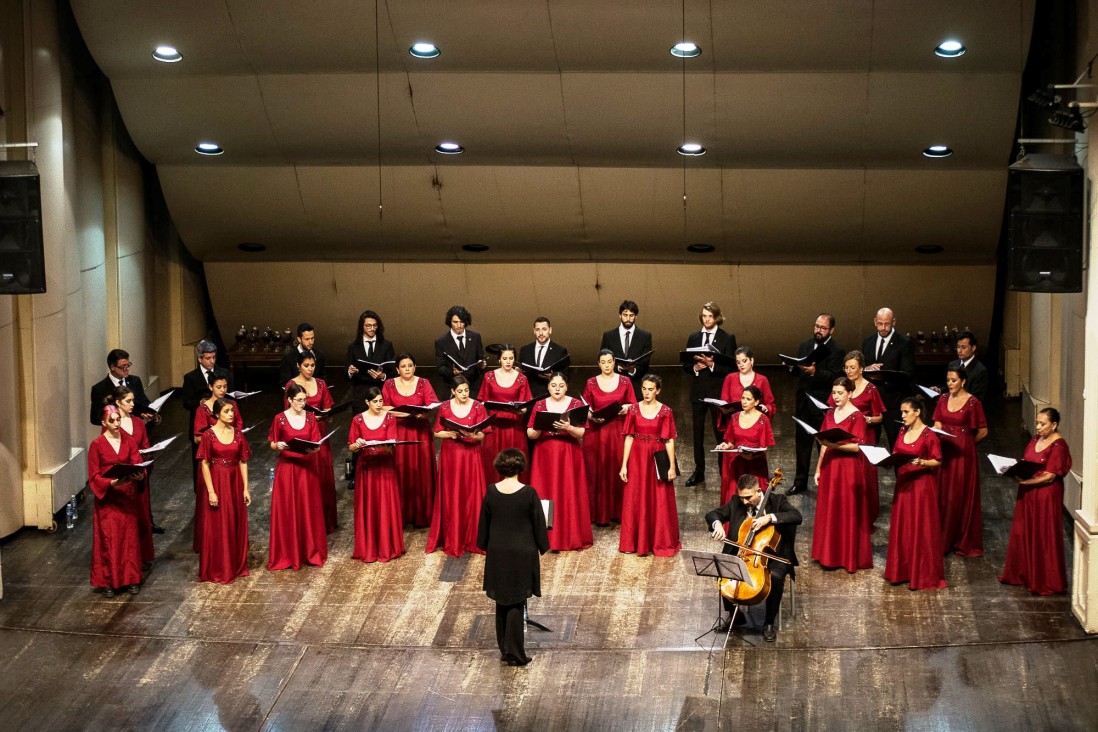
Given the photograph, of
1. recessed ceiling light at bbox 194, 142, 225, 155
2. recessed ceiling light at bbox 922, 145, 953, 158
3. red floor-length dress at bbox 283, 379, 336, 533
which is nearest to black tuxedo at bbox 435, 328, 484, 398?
red floor-length dress at bbox 283, 379, 336, 533

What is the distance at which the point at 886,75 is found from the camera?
10.7 meters

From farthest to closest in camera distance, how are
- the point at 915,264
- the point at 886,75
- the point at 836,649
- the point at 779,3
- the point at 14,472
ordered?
the point at 915,264 → the point at 886,75 → the point at 779,3 → the point at 14,472 → the point at 836,649

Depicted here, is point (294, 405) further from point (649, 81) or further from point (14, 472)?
point (649, 81)

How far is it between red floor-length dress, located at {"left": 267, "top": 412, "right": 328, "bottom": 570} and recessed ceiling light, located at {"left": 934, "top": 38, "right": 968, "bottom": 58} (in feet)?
18.2

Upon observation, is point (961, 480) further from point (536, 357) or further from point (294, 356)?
point (294, 356)

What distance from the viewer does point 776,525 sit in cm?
730

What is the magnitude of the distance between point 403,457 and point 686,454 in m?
2.60

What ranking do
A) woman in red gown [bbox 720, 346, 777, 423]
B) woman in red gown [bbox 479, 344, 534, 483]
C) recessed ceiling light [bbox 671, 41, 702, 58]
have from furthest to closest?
1. recessed ceiling light [bbox 671, 41, 702, 58]
2. woman in red gown [bbox 479, 344, 534, 483]
3. woman in red gown [bbox 720, 346, 777, 423]

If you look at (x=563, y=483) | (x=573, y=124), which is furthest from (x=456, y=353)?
(x=573, y=124)

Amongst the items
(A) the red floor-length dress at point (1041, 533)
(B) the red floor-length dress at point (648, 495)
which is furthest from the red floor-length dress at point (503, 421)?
(A) the red floor-length dress at point (1041, 533)

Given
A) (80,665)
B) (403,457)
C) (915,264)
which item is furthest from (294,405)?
(915,264)

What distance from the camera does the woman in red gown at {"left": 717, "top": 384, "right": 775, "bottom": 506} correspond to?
8.41 m

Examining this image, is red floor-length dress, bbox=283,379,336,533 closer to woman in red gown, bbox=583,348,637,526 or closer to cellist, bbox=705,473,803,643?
woman in red gown, bbox=583,348,637,526

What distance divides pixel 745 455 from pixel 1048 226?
90.2 inches
